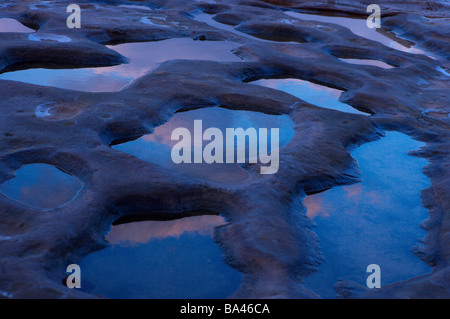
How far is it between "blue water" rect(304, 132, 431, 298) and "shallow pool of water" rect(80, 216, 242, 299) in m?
0.57

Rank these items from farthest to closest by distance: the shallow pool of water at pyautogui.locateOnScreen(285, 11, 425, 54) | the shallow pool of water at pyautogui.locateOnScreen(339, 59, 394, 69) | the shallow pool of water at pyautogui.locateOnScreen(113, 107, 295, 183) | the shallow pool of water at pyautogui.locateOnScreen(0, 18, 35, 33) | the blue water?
the shallow pool of water at pyautogui.locateOnScreen(285, 11, 425, 54), the shallow pool of water at pyautogui.locateOnScreen(0, 18, 35, 33), the shallow pool of water at pyautogui.locateOnScreen(339, 59, 394, 69), the shallow pool of water at pyautogui.locateOnScreen(113, 107, 295, 183), the blue water

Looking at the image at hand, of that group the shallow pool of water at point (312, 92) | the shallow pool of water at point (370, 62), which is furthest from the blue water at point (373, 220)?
the shallow pool of water at point (370, 62)

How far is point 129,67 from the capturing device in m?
6.35

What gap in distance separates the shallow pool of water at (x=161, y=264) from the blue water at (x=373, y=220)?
57cm

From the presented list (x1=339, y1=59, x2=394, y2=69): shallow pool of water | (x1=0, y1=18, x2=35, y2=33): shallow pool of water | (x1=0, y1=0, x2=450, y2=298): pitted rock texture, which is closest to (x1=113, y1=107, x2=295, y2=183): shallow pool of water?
(x1=0, y1=0, x2=450, y2=298): pitted rock texture

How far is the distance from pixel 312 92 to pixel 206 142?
195 cm

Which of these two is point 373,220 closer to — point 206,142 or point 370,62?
point 206,142

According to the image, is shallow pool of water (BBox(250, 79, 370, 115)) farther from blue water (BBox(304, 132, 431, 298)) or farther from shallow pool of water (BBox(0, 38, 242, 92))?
blue water (BBox(304, 132, 431, 298))

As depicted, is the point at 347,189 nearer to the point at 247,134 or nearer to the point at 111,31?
the point at 247,134

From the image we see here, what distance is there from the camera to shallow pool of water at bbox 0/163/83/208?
11.7ft
